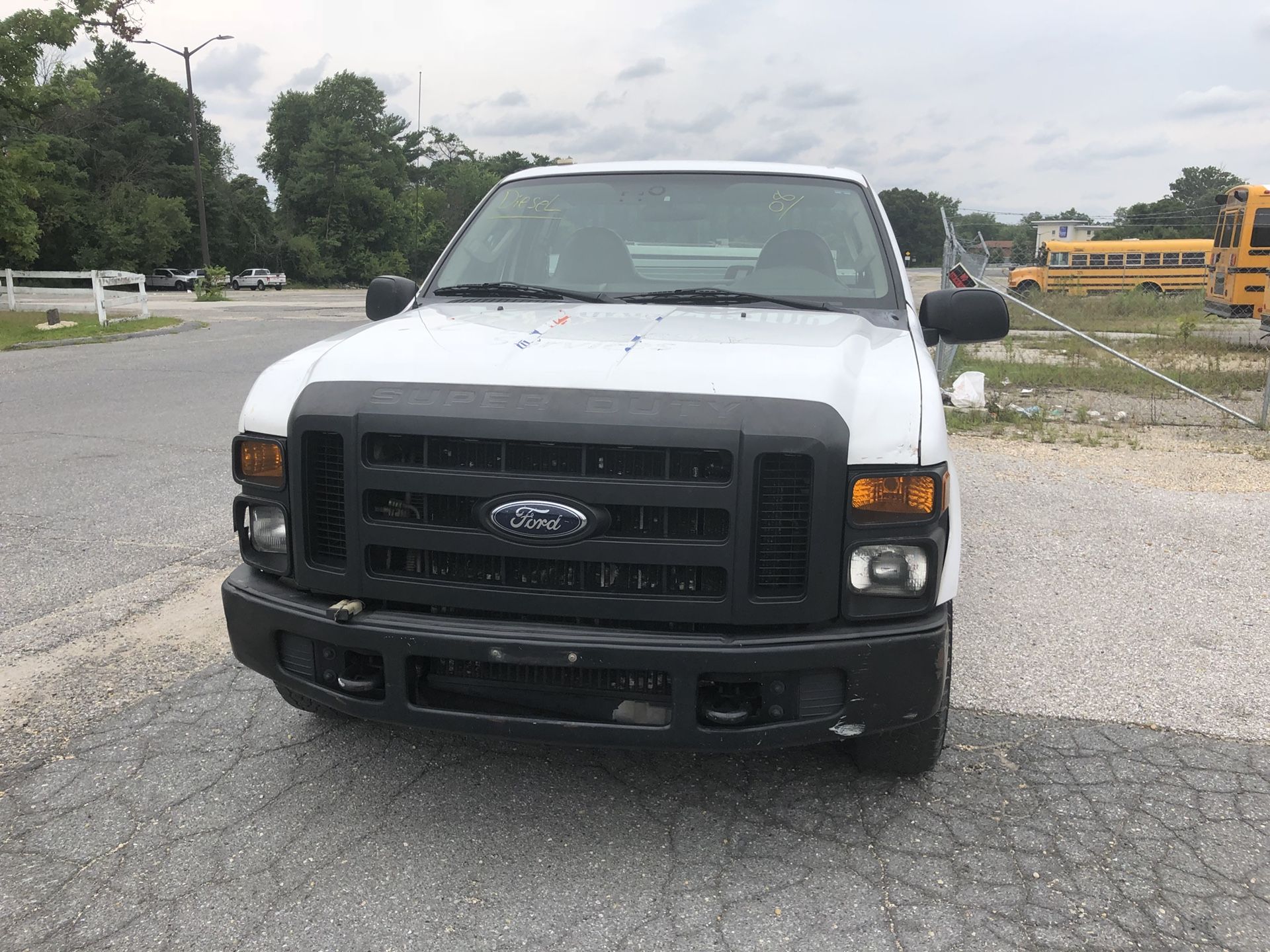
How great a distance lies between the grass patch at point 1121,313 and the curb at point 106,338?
1695cm

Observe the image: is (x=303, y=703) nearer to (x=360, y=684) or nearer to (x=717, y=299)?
(x=360, y=684)

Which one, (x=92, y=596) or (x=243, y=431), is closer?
(x=243, y=431)

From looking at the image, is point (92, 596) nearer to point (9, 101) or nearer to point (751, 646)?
point (751, 646)

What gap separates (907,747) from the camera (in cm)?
305

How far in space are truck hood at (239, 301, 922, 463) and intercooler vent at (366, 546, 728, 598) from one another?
0.46m

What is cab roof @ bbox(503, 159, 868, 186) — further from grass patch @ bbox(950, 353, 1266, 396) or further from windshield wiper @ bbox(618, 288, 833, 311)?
grass patch @ bbox(950, 353, 1266, 396)

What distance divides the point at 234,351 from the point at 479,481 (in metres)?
14.9

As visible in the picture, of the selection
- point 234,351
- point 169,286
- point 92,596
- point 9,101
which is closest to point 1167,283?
point 234,351

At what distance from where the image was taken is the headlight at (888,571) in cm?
262

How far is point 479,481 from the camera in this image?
261 cm

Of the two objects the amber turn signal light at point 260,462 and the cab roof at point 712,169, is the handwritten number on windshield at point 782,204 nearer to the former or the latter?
the cab roof at point 712,169

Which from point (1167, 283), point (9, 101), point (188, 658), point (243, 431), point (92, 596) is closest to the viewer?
point (243, 431)

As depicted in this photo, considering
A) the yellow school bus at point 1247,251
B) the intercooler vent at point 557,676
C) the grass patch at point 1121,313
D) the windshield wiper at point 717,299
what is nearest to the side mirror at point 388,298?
the windshield wiper at point 717,299

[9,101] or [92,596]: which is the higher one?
[9,101]
